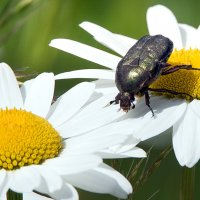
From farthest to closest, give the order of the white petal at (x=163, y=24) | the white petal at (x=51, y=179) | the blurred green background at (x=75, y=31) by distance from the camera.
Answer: the blurred green background at (x=75, y=31), the white petal at (x=163, y=24), the white petal at (x=51, y=179)

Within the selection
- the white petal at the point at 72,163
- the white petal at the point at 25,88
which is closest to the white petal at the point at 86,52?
the white petal at the point at 25,88

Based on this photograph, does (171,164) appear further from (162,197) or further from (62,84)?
(62,84)

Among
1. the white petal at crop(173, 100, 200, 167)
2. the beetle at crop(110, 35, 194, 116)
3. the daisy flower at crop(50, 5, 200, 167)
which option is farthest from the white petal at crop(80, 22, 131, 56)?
the white petal at crop(173, 100, 200, 167)

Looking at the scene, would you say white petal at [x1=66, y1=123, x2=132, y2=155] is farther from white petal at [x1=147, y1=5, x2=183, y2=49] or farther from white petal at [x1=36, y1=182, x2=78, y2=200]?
white petal at [x1=147, y1=5, x2=183, y2=49]

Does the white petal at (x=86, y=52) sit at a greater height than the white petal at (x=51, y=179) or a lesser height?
greater

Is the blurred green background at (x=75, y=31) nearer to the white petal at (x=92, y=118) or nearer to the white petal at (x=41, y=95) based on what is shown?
the white petal at (x=41, y=95)

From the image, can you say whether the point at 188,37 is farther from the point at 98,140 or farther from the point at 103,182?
the point at 103,182
